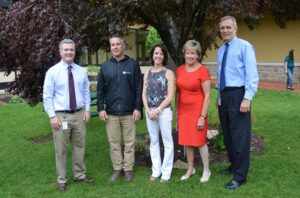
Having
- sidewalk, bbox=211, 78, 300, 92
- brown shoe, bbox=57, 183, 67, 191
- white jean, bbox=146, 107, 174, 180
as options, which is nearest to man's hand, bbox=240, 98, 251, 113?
white jean, bbox=146, 107, 174, 180

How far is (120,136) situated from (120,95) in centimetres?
56

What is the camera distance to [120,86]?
5156 millimetres

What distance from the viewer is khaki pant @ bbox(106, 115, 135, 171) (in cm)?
525

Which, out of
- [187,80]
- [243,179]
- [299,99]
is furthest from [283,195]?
[299,99]

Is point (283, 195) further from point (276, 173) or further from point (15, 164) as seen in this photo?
point (15, 164)

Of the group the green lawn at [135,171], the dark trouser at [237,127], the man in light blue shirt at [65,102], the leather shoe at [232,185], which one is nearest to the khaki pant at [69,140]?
the man in light blue shirt at [65,102]

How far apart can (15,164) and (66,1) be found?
2.70 metres

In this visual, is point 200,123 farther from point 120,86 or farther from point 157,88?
point 120,86

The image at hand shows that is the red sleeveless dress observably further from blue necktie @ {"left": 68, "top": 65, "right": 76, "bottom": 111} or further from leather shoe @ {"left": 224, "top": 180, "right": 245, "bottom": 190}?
blue necktie @ {"left": 68, "top": 65, "right": 76, "bottom": 111}

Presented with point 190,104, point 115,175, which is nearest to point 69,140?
point 115,175

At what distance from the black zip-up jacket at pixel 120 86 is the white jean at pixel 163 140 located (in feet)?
1.02

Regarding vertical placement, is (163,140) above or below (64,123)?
below

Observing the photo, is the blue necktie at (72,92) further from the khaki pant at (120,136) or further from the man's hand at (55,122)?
the khaki pant at (120,136)

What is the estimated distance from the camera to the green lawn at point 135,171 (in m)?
4.89
